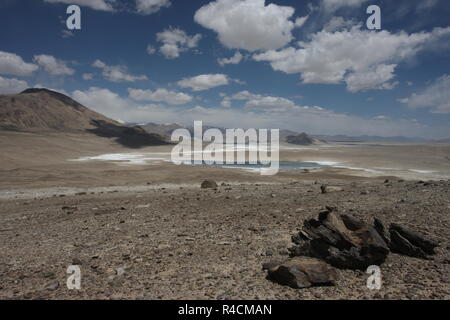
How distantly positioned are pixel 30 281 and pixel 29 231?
5.40 meters

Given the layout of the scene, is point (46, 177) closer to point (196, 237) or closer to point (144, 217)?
point (144, 217)

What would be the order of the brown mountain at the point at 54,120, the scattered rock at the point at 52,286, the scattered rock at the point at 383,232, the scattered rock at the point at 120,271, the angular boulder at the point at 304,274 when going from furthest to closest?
1. the brown mountain at the point at 54,120
2. the scattered rock at the point at 383,232
3. the scattered rock at the point at 120,271
4. the scattered rock at the point at 52,286
5. the angular boulder at the point at 304,274

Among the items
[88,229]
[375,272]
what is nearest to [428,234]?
[375,272]

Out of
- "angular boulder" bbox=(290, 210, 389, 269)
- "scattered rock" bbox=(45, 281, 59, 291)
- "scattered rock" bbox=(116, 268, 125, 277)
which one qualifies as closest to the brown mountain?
"scattered rock" bbox=(116, 268, 125, 277)

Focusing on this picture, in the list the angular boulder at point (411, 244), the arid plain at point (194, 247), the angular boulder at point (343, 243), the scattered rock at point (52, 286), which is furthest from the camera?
the angular boulder at point (411, 244)

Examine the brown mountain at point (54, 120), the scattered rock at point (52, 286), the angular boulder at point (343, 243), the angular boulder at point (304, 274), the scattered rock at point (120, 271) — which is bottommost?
the scattered rock at point (52, 286)

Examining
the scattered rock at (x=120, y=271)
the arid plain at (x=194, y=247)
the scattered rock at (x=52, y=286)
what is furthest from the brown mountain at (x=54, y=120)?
the scattered rock at (x=52, y=286)

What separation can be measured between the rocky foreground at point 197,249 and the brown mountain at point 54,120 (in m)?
116

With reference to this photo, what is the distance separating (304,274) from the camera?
19.5ft

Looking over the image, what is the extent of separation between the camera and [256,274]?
6613 mm

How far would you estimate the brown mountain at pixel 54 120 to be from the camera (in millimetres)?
137000

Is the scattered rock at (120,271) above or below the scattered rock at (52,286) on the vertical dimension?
above

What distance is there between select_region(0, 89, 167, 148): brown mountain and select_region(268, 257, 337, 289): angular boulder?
12328 centimetres

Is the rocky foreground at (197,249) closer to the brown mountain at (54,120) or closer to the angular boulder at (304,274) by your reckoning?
the angular boulder at (304,274)
